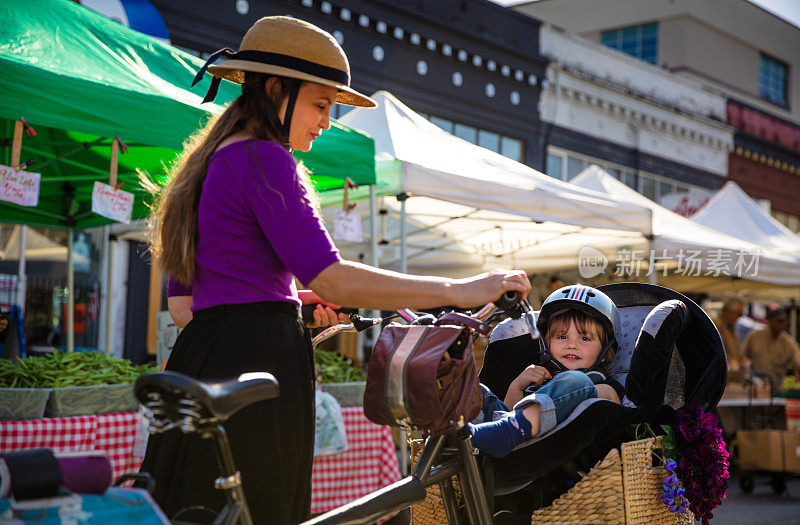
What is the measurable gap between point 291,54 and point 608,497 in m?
1.76

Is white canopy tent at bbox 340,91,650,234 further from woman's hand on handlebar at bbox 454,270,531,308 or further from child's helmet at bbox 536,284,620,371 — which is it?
woman's hand on handlebar at bbox 454,270,531,308

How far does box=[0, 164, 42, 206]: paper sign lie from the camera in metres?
4.57

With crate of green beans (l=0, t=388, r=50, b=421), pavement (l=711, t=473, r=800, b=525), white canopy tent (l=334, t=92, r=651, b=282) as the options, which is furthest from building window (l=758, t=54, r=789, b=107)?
crate of green beans (l=0, t=388, r=50, b=421)

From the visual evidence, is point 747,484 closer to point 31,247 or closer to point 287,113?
point 31,247

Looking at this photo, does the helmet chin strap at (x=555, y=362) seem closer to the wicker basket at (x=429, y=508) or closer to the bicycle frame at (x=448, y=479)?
the wicker basket at (x=429, y=508)

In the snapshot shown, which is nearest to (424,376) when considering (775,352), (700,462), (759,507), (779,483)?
(700,462)

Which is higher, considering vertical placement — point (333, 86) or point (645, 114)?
point (645, 114)

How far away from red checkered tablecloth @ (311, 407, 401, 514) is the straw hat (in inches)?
141

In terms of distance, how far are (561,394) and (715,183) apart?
22.2m

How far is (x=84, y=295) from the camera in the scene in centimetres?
1088

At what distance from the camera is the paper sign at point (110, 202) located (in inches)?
198

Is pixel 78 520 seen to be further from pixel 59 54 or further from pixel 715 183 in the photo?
pixel 715 183

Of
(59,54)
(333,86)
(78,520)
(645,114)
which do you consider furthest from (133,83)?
(645,114)

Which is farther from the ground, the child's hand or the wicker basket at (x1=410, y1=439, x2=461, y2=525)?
the child's hand
